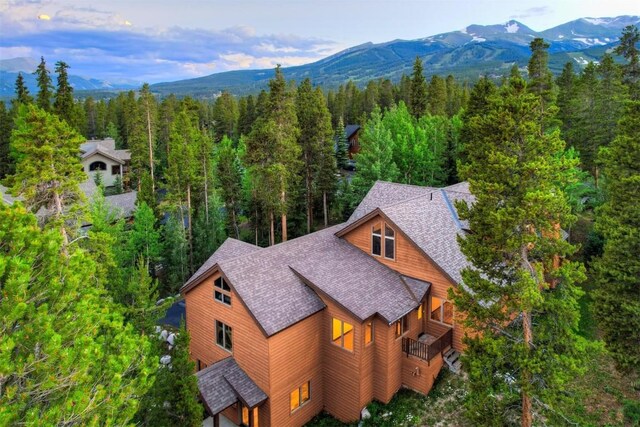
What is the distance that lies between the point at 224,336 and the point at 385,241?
9316 mm

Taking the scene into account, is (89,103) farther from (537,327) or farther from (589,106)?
(537,327)

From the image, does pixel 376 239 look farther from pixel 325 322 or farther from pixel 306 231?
pixel 306 231

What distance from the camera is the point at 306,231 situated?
1550 inches

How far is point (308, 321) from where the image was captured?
1828cm

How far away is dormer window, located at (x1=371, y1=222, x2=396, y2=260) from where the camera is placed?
21.5m

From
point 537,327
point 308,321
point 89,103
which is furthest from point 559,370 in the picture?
point 89,103

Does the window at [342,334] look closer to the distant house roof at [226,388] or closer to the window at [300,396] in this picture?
the window at [300,396]

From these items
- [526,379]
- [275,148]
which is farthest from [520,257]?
[275,148]

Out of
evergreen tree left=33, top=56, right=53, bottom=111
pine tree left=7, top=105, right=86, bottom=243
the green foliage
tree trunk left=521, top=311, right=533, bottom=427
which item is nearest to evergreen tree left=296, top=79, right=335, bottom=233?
pine tree left=7, top=105, right=86, bottom=243

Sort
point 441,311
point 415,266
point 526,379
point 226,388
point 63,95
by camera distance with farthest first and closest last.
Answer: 1. point 63,95
2. point 415,266
3. point 441,311
4. point 226,388
5. point 526,379

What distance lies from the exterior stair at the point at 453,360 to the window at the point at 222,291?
10.9 meters

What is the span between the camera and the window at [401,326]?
1931cm

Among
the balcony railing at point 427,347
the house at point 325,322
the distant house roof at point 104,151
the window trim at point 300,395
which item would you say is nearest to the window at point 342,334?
the house at point 325,322

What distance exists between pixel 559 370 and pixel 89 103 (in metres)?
113
